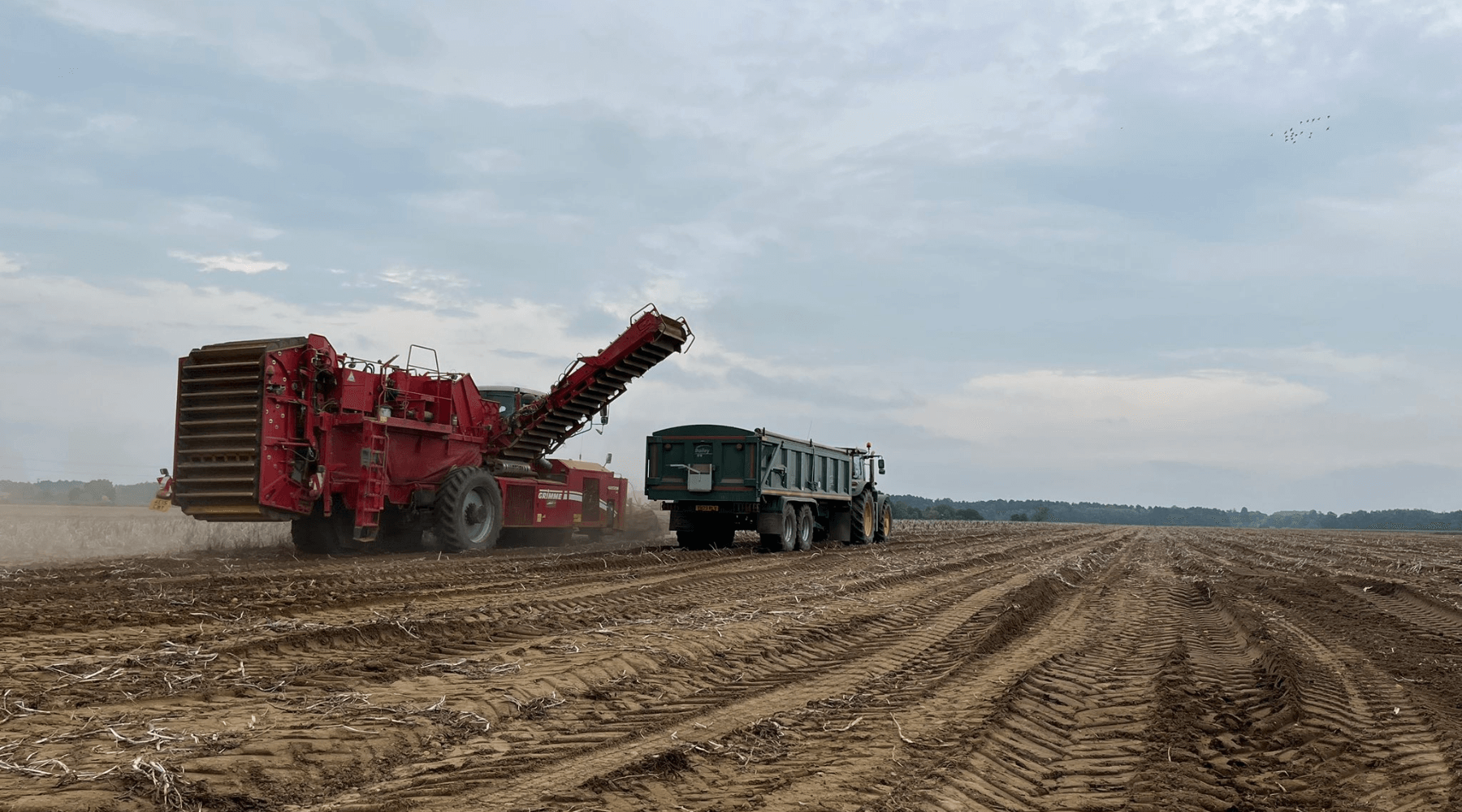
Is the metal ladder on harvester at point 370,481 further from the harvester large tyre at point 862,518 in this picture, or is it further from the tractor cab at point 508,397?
the harvester large tyre at point 862,518

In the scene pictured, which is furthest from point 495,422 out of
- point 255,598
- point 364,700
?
point 364,700

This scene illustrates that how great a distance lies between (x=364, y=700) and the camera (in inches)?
223

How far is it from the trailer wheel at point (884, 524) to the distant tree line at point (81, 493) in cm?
3292

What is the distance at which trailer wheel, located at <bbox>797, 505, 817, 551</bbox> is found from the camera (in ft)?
72.4

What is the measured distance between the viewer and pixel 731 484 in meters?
20.4

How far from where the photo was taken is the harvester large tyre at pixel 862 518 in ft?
84.6

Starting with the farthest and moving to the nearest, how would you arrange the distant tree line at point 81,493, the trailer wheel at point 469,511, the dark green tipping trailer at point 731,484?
1. the distant tree line at point 81,493
2. the dark green tipping trailer at point 731,484
3. the trailer wheel at point 469,511

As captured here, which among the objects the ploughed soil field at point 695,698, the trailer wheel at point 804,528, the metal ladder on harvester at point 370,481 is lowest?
the ploughed soil field at point 695,698

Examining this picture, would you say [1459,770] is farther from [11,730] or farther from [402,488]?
[402,488]

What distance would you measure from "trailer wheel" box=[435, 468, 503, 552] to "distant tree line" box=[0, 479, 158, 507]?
A: 32.9m

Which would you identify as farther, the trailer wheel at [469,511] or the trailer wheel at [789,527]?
the trailer wheel at [789,527]

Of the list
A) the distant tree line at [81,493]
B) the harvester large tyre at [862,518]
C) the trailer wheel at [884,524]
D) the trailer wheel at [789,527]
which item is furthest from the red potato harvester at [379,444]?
the distant tree line at [81,493]

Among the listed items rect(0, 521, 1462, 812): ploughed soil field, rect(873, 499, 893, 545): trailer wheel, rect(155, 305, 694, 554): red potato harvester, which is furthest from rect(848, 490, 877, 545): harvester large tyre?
rect(0, 521, 1462, 812): ploughed soil field

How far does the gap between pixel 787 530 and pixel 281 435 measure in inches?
404
